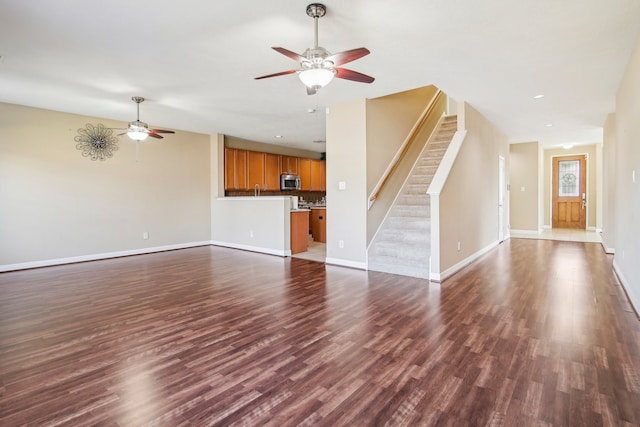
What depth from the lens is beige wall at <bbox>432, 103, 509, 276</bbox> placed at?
4.65 m

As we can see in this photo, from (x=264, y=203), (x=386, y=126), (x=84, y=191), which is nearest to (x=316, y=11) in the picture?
(x=386, y=126)

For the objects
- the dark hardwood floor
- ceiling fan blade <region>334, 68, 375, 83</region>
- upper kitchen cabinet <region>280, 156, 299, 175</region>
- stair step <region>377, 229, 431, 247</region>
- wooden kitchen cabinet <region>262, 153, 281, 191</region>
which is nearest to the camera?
the dark hardwood floor

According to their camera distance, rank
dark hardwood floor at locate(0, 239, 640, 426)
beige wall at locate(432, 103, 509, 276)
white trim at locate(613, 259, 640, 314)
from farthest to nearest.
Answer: beige wall at locate(432, 103, 509, 276), white trim at locate(613, 259, 640, 314), dark hardwood floor at locate(0, 239, 640, 426)

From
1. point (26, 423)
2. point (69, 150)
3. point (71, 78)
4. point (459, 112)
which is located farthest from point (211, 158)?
point (26, 423)

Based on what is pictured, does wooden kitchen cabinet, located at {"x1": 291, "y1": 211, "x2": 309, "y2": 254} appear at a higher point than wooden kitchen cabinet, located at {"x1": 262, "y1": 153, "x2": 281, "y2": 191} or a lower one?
lower

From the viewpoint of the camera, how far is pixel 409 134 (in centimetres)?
624

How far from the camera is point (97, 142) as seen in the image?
6113 millimetres

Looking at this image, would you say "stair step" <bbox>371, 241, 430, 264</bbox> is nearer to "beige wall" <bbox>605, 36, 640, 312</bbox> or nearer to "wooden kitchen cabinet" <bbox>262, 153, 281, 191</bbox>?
"beige wall" <bbox>605, 36, 640, 312</bbox>

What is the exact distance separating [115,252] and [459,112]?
6.69 metres

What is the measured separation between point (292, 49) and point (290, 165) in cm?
642

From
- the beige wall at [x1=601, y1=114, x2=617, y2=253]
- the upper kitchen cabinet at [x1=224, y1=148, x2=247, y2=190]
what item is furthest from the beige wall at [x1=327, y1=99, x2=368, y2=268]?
the beige wall at [x1=601, y1=114, x2=617, y2=253]

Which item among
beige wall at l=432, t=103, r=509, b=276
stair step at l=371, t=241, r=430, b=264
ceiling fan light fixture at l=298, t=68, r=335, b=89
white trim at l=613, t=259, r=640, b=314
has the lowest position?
white trim at l=613, t=259, r=640, b=314

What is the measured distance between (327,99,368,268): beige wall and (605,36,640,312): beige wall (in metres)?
3.04

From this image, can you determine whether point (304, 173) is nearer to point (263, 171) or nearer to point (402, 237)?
point (263, 171)
